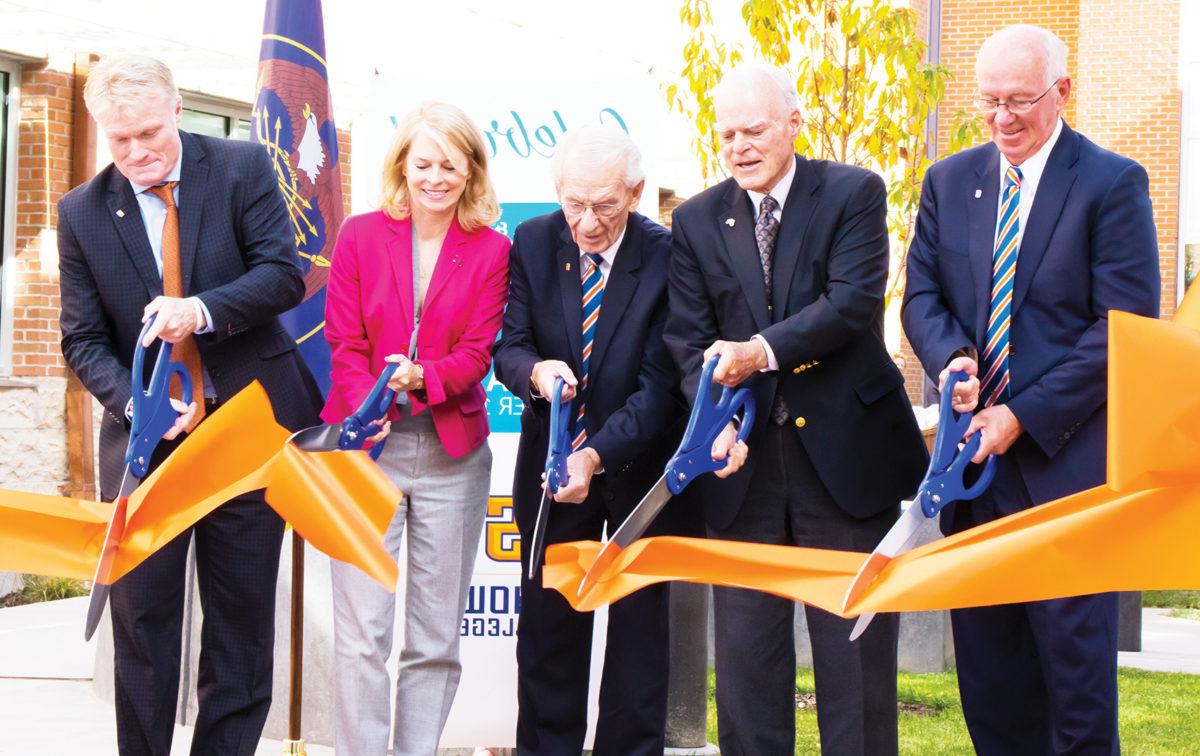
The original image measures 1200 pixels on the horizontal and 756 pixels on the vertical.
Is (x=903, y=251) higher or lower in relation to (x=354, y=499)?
higher

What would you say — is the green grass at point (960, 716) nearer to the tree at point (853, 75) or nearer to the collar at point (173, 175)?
the tree at point (853, 75)

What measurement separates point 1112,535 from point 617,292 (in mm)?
1395

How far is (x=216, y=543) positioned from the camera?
3564 mm

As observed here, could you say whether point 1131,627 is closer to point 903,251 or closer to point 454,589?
point 903,251

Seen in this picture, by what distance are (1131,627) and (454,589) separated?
17.0 feet

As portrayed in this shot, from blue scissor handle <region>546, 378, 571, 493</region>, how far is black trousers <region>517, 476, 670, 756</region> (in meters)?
0.25

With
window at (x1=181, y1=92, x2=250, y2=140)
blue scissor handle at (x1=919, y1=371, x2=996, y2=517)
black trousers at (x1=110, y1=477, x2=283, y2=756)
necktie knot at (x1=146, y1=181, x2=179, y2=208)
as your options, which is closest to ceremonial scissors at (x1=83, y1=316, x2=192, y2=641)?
black trousers at (x1=110, y1=477, x2=283, y2=756)

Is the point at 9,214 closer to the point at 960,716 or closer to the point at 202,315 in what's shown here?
the point at 202,315

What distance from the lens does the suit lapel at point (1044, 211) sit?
3.27 m

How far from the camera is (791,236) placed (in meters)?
3.40

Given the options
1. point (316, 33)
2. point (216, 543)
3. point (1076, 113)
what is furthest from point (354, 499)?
point (1076, 113)

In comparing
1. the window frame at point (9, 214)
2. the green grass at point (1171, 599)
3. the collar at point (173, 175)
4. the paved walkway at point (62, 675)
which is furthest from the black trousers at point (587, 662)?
the green grass at point (1171, 599)

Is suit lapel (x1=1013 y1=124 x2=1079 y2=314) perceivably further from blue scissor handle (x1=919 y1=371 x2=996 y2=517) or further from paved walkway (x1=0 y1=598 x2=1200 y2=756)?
paved walkway (x1=0 y1=598 x2=1200 y2=756)

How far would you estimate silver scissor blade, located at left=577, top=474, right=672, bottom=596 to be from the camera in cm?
317
